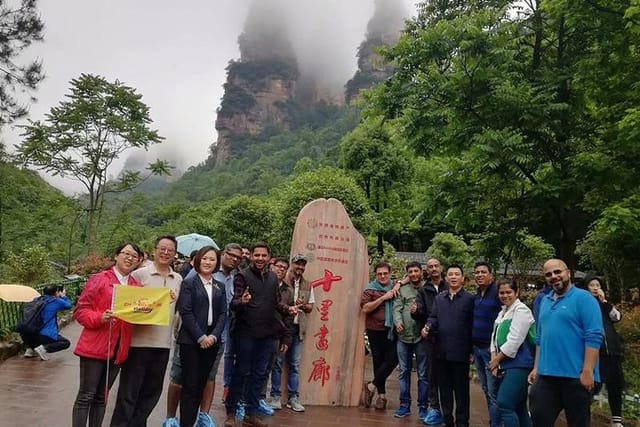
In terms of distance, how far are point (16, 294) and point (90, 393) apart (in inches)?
128

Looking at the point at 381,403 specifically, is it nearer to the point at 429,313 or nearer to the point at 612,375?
the point at 429,313

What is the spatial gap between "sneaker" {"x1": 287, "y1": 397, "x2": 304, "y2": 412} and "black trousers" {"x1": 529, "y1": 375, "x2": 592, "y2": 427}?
2382 millimetres

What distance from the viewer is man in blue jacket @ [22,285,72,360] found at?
6.28 meters

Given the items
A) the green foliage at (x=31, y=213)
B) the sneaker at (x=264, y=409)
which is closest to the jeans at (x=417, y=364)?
the sneaker at (x=264, y=409)

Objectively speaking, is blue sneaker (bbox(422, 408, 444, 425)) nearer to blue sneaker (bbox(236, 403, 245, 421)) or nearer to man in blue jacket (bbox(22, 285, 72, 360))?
blue sneaker (bbox(236, 403, 245, 421))

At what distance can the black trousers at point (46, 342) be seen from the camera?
6289 millimetres

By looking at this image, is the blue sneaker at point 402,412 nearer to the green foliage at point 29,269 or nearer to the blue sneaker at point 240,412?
the blue sneaker at point 240,412

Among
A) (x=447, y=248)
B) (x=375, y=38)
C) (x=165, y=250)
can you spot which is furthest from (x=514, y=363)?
(x=375, y=38)

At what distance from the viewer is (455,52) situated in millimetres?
7371

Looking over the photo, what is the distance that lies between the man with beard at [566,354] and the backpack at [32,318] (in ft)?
18.7

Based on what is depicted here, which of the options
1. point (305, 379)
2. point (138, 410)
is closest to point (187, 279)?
point (138, 410)

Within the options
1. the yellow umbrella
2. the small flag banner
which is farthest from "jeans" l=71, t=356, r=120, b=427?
the yellow umbrella

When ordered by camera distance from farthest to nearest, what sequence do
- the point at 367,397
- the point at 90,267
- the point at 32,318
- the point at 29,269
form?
the point at 90,267
the point at 29,269
the point at 32,318
the point at 367,397

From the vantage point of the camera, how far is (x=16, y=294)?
5.75 metres
